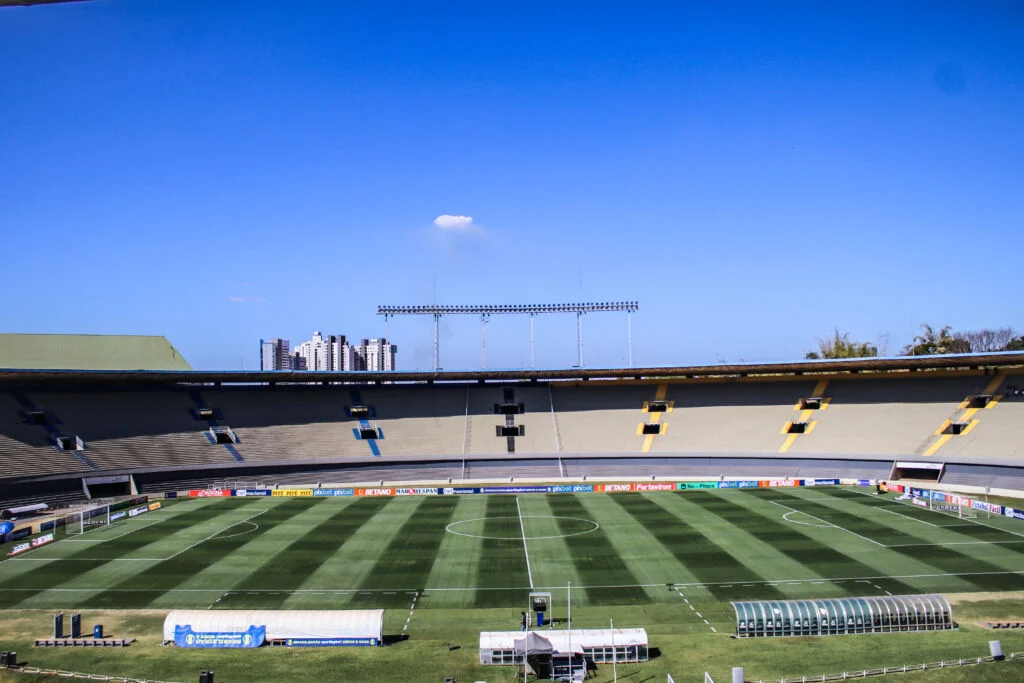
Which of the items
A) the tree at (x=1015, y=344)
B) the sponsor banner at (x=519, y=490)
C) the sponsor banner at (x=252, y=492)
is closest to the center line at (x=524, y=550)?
the sponsor banner at (x=519, y=490)

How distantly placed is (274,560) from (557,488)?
25.7 m

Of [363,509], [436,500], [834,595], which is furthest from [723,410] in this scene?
[834,595]

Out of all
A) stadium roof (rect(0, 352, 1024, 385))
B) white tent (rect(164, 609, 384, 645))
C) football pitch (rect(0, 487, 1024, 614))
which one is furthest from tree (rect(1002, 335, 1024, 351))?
white tent (rect(164, 609, 384, 645))

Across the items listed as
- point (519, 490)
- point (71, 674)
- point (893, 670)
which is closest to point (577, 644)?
point (893, 670)

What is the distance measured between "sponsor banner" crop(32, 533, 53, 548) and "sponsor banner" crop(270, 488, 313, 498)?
17.5 metres

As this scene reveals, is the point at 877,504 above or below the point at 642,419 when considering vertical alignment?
below

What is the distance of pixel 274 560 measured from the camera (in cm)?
3841

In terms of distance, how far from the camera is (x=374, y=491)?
58.5 m

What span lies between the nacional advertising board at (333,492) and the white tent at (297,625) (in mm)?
31202

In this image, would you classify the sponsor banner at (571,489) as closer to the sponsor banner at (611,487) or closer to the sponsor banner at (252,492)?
the sponsor banner at (611,487)

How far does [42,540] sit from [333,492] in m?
20.5

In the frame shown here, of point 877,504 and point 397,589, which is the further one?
point 877,504

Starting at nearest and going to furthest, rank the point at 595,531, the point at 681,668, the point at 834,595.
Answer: the point at 681,668 → the point at 834,595 → the point at 595,531

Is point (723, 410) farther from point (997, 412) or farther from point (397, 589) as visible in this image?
point (397, 589)
